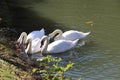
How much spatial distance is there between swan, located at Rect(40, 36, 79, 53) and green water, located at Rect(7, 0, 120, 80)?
0.82 ft

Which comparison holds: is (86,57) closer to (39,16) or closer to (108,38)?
(108,38)

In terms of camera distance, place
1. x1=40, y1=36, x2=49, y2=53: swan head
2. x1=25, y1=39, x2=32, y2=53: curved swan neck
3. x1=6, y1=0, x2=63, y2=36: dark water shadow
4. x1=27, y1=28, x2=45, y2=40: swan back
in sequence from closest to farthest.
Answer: x1=25, y1=39, x2=32, y2=53: curved swan neck → x1=40, y1=36, x2=49, y2=53: swan head → x1=27, y1=28, x2=45, y2=40: swan back → x1=6, y1=0, x2=63, y2=36: dark water shadow

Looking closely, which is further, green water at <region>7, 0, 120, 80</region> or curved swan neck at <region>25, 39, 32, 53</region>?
curved swan neck at <region>25, 39, 32, 53</region>

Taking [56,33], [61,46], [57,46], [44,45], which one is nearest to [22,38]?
[44,45]

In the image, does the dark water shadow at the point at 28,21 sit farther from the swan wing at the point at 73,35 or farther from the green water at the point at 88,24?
the swan wing at the point at 73,35

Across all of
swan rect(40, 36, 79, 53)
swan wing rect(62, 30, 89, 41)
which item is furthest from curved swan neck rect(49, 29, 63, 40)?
swan rect(40, 36, 79, 53)

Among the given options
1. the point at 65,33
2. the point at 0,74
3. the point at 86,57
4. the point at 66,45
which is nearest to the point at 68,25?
the point at 65,33

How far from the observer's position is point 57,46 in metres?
12.3

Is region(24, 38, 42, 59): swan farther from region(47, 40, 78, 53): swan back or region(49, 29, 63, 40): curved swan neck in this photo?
region(49, 29, 63, 40): curved swan neck

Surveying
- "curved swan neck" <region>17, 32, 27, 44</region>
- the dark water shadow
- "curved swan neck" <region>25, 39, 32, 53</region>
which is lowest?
"curved swan neck" <region>25, 39, 32, 53</region>

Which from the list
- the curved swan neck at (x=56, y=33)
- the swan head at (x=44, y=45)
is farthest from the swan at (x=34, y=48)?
the curved swan neck at (x=56, y=33)

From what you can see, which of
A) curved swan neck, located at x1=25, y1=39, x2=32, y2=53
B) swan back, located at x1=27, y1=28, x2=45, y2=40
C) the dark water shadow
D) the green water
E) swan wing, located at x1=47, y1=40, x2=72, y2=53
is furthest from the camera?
the dark water shadow

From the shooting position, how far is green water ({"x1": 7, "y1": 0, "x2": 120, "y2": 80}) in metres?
10.4

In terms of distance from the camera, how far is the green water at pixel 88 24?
10375mm
